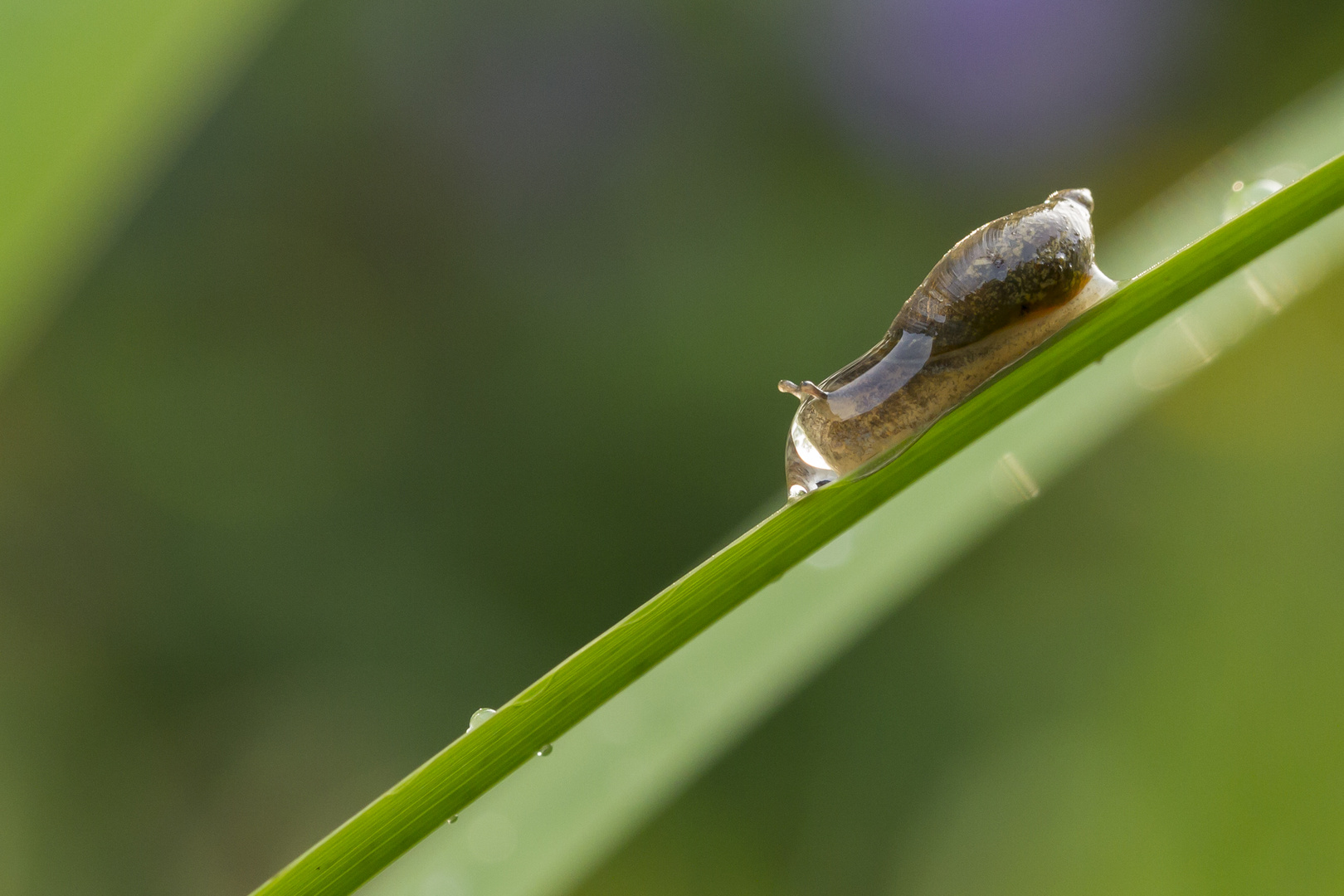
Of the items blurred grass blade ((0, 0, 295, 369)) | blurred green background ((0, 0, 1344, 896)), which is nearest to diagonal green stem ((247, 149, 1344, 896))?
blurred grass blade ((0, 0, 295, 369))

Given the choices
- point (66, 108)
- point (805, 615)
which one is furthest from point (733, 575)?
point (66, 108)

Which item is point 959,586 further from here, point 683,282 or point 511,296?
point 511,296

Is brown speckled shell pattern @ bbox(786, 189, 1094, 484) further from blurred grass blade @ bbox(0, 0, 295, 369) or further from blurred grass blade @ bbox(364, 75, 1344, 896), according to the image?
blurred grass blade @ bbox(0, 0, 295, 369)

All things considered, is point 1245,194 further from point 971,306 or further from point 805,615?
point 805,615

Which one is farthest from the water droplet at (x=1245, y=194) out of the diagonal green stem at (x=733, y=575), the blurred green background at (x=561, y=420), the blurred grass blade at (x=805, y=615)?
the blurred green background at (x=561, y=420)

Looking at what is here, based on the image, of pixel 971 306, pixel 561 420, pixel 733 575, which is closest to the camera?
pixel 733 575

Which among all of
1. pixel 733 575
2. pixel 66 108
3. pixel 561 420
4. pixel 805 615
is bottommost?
pixel 805 615
